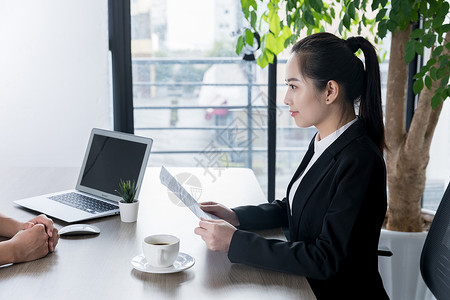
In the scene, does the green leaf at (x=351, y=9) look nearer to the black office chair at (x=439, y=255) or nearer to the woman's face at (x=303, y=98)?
the woman's face at (x=303, y=98)

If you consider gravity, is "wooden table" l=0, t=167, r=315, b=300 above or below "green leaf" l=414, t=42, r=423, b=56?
below

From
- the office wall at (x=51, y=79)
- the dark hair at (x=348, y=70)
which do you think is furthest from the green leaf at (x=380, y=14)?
the office wall at (x=51, y=79)

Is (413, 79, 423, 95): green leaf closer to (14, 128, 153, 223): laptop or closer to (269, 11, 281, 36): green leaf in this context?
(269, 11, 281, 36): green leaf

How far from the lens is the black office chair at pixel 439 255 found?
4.50 feet

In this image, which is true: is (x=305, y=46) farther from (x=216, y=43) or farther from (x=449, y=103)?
(x=449, y=103)

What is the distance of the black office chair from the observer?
53.9 inches

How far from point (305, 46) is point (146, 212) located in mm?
674

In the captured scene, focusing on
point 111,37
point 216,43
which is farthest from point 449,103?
point 111,37

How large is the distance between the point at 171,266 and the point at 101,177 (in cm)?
66

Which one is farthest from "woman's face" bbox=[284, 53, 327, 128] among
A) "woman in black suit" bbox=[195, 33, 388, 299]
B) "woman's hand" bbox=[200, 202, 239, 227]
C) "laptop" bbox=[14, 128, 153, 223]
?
"laptop" bbox=[14, 128, 153, 223]

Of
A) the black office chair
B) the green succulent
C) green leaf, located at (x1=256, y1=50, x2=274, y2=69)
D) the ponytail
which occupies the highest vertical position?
green leaf, located at (x1=256, y1=50, x2=274, y2=69)

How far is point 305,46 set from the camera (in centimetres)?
150

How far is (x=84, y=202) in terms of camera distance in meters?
1.76

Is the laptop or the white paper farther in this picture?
the laptop
